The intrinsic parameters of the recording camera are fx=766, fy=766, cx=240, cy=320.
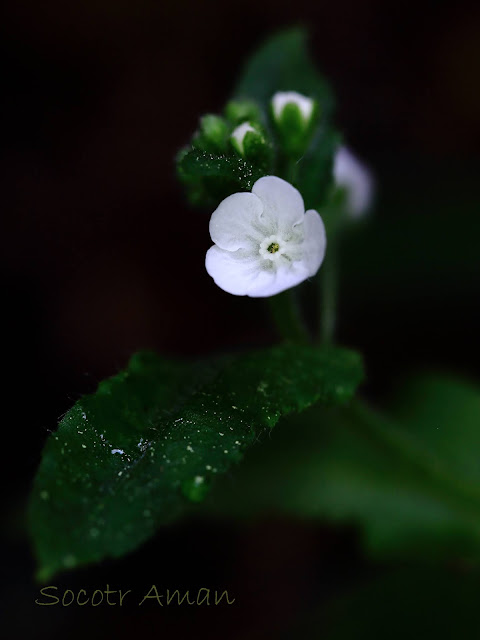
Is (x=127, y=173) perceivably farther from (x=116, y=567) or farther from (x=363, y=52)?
(x=116, y=567)

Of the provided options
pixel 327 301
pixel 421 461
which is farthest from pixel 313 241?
pixel 421 461

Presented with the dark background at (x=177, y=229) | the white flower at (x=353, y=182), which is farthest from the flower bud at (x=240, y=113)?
the dark background at (x=177, y=229)

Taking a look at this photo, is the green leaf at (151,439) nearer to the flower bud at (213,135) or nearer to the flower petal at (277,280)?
the flower petal at (277,280)

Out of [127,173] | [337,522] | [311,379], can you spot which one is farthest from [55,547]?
[127,173]

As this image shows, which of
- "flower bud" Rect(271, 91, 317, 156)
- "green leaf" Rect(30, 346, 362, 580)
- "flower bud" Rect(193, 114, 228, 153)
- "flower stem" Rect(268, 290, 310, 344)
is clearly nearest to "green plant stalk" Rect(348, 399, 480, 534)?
"flower stem" Rect(268, 290, 310, 344)

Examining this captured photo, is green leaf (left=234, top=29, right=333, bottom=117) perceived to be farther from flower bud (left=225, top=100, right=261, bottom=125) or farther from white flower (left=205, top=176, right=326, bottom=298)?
white flower (left=205, top=176, right=326, bottom=298)
